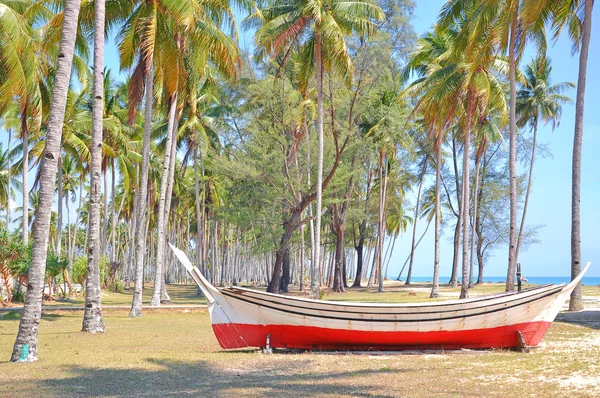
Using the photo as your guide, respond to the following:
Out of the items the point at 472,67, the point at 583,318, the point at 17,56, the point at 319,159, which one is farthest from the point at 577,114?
the point at 17,56

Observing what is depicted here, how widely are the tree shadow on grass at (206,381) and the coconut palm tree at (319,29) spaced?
45.2ft

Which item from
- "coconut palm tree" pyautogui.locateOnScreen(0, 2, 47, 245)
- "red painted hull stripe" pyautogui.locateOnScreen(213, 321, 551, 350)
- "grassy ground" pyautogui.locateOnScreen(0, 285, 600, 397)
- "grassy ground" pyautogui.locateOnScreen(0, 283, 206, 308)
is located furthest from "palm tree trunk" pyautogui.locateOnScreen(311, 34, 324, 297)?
"red painted hull stripe" pyautogui.locateOnScreen(213, 321, 551, 350)

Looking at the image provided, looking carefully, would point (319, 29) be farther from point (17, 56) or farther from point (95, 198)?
point (95, 198)

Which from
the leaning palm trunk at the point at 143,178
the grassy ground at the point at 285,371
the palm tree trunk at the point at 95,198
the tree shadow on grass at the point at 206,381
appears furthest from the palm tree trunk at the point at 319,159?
the tree shadow on grass at the point at 206,381

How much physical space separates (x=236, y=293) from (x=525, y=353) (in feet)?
19.2

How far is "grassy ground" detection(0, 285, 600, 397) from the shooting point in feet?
25.0

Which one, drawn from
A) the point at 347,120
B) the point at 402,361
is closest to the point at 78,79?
the point at 347,120

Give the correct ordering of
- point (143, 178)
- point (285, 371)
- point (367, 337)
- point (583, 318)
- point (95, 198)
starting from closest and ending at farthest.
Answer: point (285, 371)
point (367, 337)
point (95, 198)
point (583, 318)
point (143, 178)

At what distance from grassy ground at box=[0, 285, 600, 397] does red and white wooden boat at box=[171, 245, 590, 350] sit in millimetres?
356

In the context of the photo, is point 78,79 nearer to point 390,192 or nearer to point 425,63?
point 425,63

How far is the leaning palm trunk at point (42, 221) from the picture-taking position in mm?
9547

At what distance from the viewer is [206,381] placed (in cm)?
840

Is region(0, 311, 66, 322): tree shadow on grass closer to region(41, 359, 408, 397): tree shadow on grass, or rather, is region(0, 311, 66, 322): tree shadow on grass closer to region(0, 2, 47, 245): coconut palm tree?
region(0, 2, 47, 245): coconut palm tree

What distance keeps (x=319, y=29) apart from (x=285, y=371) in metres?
16.4
